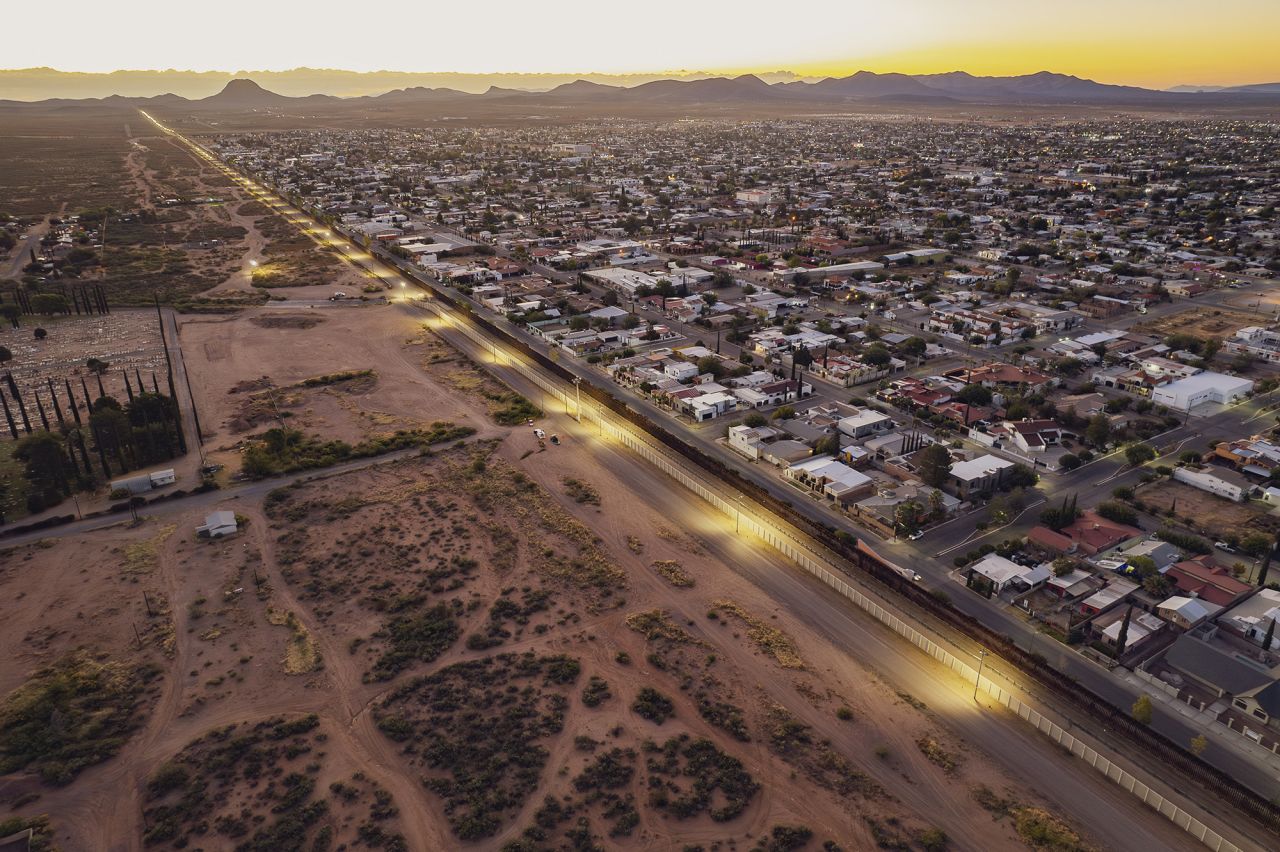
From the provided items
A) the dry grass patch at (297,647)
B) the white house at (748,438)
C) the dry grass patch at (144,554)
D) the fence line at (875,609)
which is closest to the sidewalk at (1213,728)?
the fence line at (875,609)

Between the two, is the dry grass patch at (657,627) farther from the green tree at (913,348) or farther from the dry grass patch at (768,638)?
the green tree at (913,348)

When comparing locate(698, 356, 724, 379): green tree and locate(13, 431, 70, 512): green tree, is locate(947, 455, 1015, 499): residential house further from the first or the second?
locate(13, 431, 70, 512): green tree

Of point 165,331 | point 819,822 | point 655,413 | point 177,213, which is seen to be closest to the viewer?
point 819,822

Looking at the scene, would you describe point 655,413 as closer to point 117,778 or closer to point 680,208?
point 117,778

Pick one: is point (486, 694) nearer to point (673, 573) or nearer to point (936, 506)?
point (673, 573)

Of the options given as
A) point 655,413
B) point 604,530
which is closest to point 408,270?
point 655,413

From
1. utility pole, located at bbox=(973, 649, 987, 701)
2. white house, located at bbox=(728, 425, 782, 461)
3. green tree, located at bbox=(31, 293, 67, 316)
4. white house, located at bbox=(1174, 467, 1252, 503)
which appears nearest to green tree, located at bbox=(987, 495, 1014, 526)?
utility pole, located at bbox=(973, 649, 987, 701)
